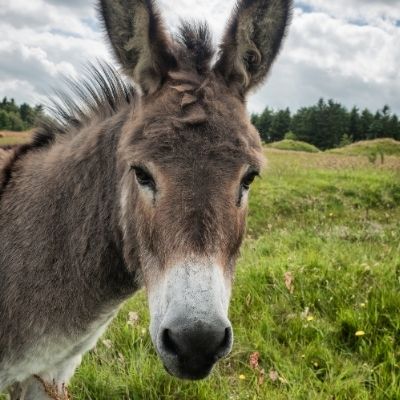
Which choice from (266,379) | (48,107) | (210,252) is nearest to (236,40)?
(210,252)

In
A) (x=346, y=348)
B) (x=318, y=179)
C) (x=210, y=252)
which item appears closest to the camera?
(x=210, y=252)

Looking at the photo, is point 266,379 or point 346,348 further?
point 346,348

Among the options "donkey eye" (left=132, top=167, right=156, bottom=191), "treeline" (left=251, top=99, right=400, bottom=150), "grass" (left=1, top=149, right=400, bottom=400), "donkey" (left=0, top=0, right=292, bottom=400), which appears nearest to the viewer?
"donkey" (left=0, top=0, right=292, bottom=400)

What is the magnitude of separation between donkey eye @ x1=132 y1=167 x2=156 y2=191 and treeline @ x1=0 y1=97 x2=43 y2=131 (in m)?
1.43

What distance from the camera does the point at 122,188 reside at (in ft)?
8.05

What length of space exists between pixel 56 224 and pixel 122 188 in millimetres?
545

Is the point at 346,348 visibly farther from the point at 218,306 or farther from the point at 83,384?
the point at 218,306

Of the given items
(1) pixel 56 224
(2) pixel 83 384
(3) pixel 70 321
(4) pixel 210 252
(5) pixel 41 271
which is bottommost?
(2) pixel 83 384

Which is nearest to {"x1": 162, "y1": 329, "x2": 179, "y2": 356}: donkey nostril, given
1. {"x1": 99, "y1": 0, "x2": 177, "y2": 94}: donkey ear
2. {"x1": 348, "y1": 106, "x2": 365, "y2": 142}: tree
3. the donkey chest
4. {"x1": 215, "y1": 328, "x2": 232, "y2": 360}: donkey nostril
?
{"x1": 215, "y1": 328, "x2": 232, "y2": 360}: donkey nostril

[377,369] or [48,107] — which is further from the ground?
[48,107]

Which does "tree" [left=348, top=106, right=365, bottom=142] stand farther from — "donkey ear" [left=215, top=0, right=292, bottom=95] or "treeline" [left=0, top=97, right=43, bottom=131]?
"donkey ear" [left=215, top=0, right=292, bottom=95]

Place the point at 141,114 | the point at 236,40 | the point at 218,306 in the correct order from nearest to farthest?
the point at 218,306
the point at 141,114
the point at 236,40

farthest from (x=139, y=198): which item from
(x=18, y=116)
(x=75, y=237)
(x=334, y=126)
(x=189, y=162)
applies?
(x=334, y=126)

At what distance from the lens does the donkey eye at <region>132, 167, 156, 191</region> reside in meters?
2.16
